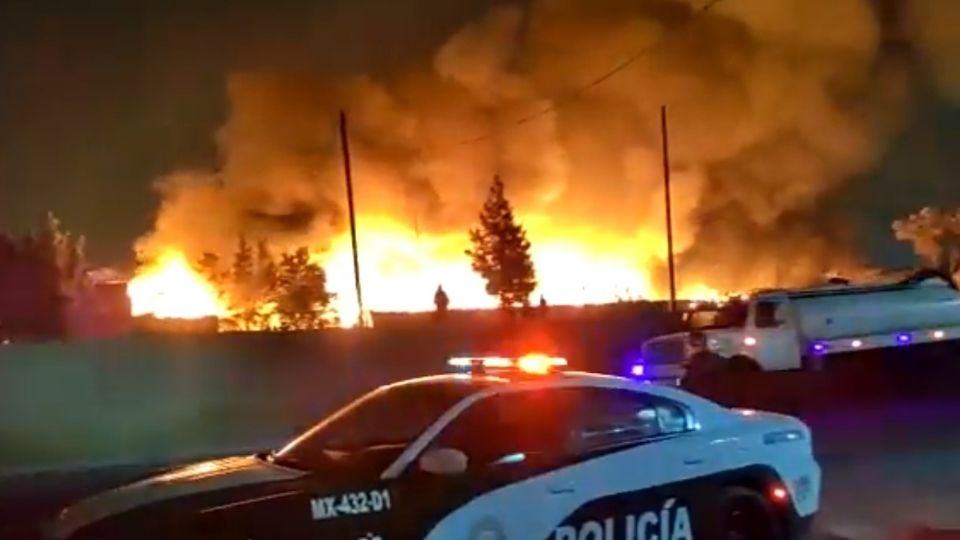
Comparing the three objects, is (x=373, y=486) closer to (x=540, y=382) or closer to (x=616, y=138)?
A: (x=540, y=382)

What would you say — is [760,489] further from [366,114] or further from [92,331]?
[366,114]

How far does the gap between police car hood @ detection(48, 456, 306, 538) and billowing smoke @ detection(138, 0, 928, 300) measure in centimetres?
4444

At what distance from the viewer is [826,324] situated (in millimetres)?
21234

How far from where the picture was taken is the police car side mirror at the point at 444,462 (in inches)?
272

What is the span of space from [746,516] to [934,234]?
43719 millimetres

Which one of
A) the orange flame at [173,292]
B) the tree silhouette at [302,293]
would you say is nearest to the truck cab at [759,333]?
the tree silhouette at [302,293]

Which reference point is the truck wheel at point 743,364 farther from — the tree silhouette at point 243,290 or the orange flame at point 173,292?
the orange flame at point 173,292

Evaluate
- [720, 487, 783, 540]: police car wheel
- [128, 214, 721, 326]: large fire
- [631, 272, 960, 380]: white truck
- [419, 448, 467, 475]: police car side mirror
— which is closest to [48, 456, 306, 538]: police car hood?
[419, 448, 467, 475]: police car side mirror

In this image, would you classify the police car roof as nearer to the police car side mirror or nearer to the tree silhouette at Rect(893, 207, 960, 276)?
the police car side mirror

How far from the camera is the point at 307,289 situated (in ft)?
165

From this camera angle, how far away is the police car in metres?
6.82

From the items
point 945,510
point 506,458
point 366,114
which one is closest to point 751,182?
point 366,114

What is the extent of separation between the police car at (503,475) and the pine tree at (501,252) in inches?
Result: 1746

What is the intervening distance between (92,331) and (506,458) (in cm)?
3982
